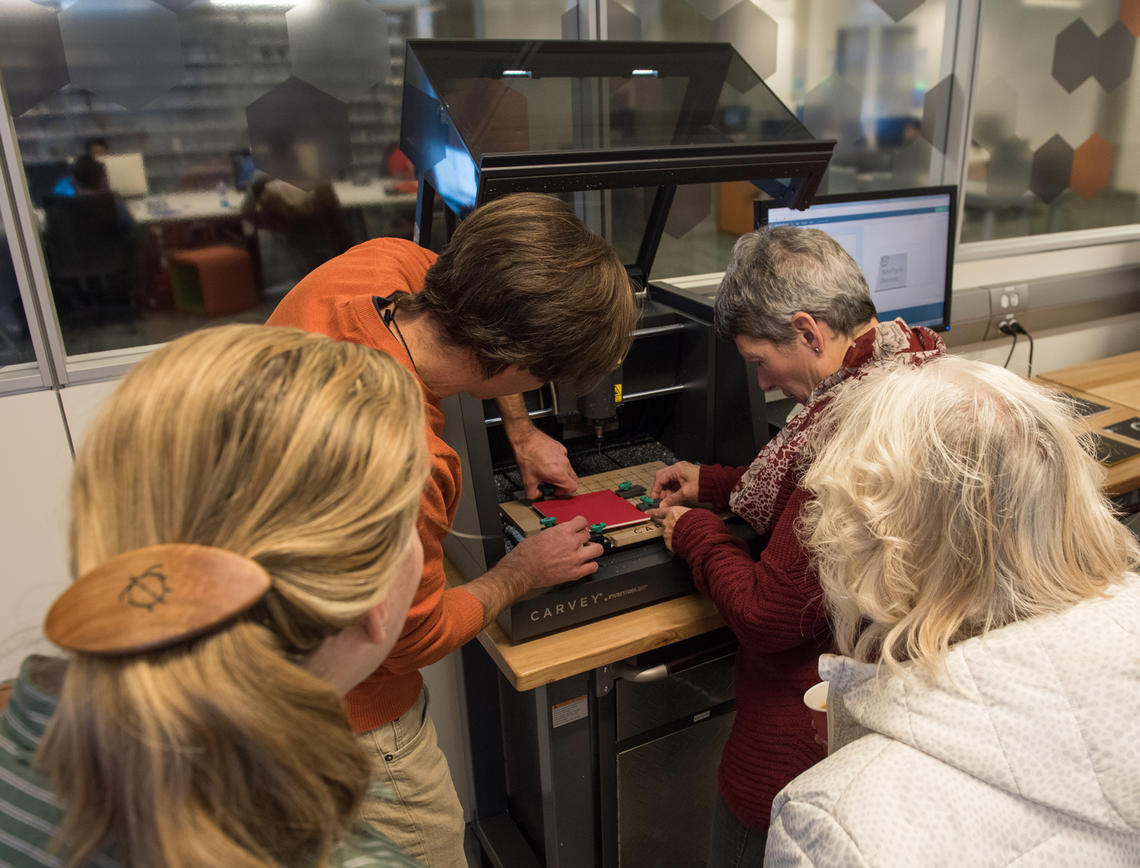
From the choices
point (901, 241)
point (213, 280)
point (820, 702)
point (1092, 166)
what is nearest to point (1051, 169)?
point (1092, 166)

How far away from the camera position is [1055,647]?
0.69 m

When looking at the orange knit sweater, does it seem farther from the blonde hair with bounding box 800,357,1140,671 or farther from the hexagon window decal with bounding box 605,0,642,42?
the hexagon window decal with bounding box 605,0,642,42

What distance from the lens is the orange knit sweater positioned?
3.33ft

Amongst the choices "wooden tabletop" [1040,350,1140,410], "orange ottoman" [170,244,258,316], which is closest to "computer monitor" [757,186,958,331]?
"wooden tabletop" [1040,350,1140,410]

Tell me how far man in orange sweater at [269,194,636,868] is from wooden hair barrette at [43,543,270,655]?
20.7 inches

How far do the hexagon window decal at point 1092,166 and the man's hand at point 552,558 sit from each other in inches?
105

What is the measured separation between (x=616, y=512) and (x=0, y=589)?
1.18m

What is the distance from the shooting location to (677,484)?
1481 millimetres

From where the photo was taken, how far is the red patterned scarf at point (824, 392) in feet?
3.83

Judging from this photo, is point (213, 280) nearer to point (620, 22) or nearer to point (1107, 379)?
point (620, 22)

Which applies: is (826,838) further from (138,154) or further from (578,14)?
(578,14)

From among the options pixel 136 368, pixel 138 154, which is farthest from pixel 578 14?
pixel 136 368

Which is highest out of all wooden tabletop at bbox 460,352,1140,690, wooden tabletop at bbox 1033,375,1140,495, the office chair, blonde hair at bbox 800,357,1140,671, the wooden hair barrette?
the office chair

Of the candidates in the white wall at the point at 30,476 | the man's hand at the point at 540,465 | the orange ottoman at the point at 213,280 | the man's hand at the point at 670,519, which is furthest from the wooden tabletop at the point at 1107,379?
the white wall at the point at 30,476
